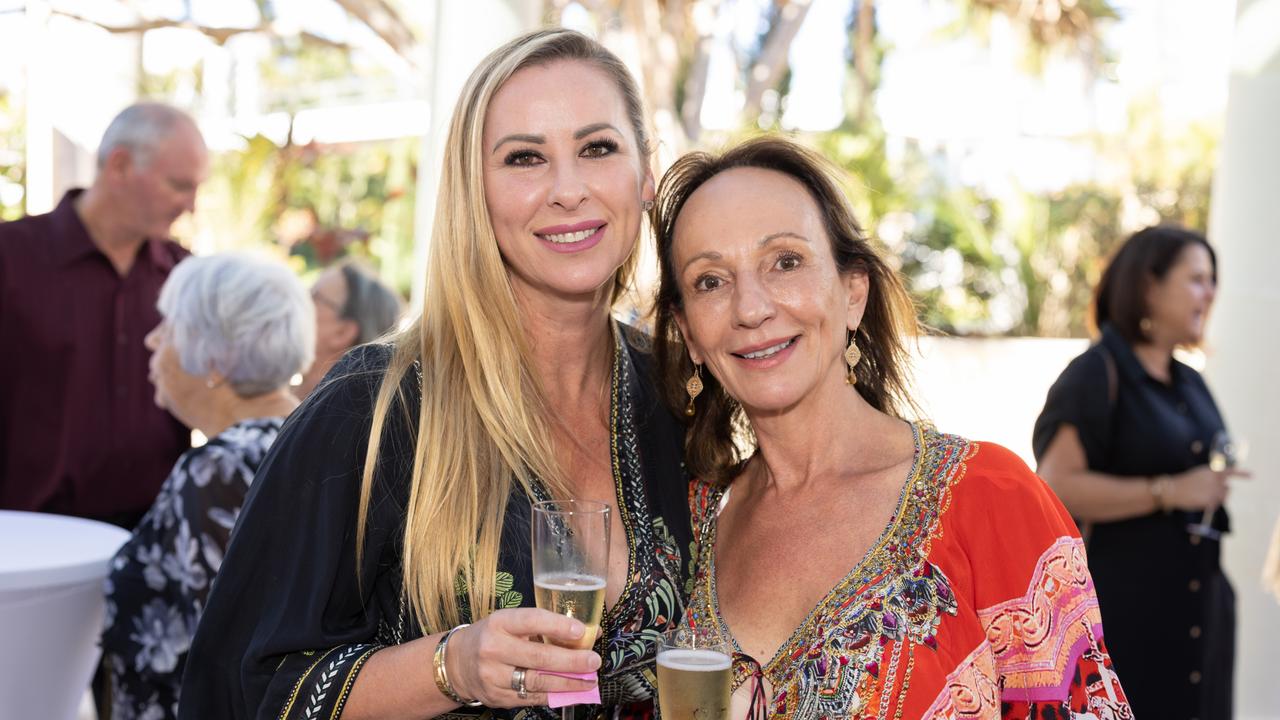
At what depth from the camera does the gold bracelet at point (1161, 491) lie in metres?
4.16

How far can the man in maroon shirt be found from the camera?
14.1ft

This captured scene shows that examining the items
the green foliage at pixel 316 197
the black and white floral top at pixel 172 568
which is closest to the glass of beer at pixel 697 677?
the black and white floral top at pixel 172 568

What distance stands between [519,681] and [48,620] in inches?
76.1

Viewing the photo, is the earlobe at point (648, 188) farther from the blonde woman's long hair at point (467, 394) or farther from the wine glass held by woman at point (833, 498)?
the blonde woman's long hair at point (467, 394)

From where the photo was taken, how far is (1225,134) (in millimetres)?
5391

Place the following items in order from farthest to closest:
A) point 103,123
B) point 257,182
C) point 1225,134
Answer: point 103,123
point 257,182
point 1225,134

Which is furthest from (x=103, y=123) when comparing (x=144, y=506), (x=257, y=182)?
(x=144, y=506)

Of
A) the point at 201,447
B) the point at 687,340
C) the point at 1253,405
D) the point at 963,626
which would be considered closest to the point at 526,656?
the point at 963,626

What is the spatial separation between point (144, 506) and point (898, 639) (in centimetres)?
331

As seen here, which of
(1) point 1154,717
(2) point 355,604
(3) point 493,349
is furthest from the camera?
(1) point 1154,717

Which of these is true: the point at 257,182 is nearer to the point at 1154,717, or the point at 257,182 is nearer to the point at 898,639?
the point at 1154,717

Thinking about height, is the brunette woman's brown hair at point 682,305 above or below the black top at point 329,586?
above

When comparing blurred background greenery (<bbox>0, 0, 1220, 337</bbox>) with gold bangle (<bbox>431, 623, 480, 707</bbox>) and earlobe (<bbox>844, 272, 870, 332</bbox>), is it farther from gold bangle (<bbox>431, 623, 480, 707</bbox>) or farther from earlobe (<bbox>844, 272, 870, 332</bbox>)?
gold bangle (<bbox>431, 623, 480, 707</bbox>)

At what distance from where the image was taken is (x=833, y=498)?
2.16 metres
